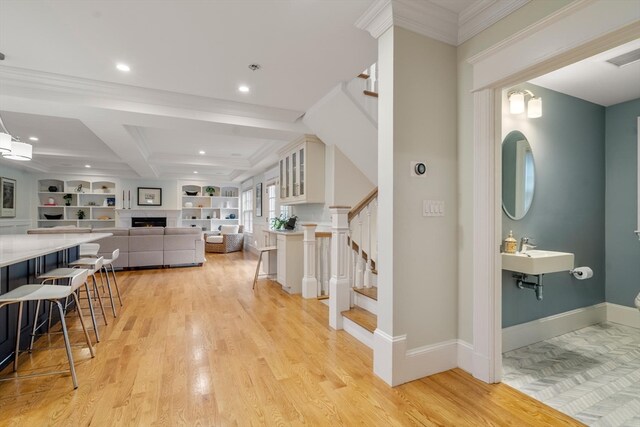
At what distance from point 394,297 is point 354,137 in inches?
93.5

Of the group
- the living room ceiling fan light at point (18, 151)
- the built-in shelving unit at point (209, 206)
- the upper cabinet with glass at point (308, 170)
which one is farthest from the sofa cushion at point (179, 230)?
the built-in shelving unit at point (209, 206)

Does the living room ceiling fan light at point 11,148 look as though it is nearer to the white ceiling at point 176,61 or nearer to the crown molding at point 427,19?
the white ceiling at point 176,61

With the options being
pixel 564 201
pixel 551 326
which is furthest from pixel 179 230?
pixel 564 201

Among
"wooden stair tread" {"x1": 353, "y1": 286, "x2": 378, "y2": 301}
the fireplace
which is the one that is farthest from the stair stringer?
the fireplace

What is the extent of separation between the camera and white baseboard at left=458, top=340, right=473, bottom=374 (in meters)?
2.10

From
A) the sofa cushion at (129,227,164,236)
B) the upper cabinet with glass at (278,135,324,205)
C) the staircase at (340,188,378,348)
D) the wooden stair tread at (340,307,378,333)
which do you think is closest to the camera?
the wooden stair tread at (340,307,378,333)

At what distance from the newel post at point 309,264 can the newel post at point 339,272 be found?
106cm

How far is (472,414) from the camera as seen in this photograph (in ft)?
5.53

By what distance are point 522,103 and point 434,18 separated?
41.5 inches

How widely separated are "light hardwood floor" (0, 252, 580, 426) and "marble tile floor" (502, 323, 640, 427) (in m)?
0.19

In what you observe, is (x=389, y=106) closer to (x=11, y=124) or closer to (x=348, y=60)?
(x=348, y=60)

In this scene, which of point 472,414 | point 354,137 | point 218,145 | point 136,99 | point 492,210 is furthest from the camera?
point 218,145

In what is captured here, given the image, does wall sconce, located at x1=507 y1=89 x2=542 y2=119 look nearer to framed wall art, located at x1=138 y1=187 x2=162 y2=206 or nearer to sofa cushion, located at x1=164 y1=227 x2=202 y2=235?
sofa cushion, located at x1=164 y1=227 x2=202 y2=235

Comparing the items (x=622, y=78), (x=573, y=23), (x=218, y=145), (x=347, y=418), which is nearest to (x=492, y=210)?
(x=573, y=23)
